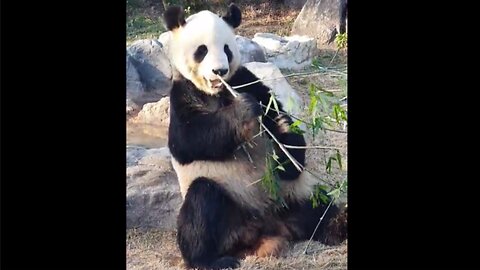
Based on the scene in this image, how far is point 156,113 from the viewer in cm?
277

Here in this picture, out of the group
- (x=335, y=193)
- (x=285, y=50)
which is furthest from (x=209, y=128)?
(x=335, y=193)

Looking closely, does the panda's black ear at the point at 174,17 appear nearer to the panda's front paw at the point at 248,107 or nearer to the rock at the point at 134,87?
the rock at the point at 134,87

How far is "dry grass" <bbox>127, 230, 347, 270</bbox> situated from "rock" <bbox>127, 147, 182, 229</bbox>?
5 centimetres

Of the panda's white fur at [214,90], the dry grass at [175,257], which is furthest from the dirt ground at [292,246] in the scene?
the panda's white fur at [214,90]

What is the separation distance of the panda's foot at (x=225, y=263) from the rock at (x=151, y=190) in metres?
0.23

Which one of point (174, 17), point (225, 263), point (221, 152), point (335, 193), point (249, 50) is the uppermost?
point (174, 17)

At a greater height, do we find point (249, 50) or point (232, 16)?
point (232, 16)

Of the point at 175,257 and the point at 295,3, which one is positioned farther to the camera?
the point at 295,3

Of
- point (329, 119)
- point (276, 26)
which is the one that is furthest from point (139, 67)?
point (329, 119)

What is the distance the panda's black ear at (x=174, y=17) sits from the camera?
9.08 ft

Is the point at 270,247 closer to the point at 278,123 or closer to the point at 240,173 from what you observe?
the point at 240,173

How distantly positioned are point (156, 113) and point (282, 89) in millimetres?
523

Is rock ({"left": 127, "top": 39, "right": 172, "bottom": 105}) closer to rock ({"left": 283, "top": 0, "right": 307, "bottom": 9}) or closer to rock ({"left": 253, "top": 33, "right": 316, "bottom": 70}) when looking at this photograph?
rock ({"left": 253, "top": 33, "right": 316, "bottom": 70})

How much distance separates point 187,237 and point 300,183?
0.51 metres
